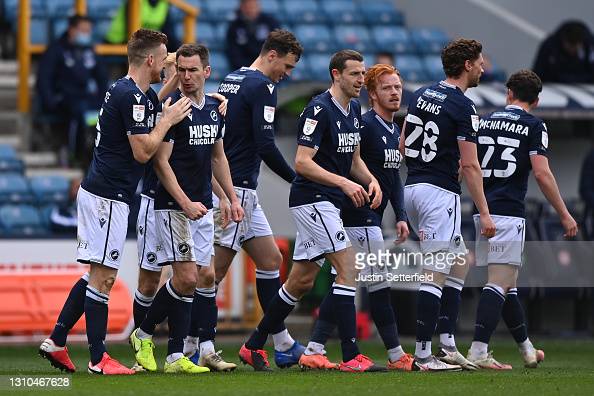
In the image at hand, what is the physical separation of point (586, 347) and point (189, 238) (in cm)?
543

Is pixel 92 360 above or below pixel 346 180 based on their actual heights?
below

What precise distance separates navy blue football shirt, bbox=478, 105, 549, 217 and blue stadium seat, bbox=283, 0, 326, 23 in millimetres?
9826

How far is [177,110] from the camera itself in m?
9.79

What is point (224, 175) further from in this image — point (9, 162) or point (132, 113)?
point (9, 162)

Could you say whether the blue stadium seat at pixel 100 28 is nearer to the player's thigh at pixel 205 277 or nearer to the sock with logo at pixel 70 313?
the player's thigh at pixel 205 277

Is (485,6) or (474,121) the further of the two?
(485,6)

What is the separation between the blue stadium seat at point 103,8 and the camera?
19.3 meters

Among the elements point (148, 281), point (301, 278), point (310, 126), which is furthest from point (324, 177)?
point (148, 281)

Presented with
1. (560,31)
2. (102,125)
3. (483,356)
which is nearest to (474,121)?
(483,356)

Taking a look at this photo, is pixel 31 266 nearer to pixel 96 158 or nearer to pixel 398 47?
pixel 96 158

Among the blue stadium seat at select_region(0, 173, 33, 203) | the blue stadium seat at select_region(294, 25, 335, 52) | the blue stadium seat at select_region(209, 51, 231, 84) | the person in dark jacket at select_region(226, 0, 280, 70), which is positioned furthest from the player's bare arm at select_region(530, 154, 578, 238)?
the blue stadium seat at select_region(294, 25, 335, 52)

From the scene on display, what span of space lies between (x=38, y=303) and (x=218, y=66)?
18.4ft

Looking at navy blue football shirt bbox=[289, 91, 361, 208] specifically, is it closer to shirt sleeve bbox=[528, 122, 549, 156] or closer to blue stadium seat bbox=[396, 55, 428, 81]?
shirt sleeve bbox=[528, 122, 549, 156]

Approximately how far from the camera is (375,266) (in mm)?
10312
